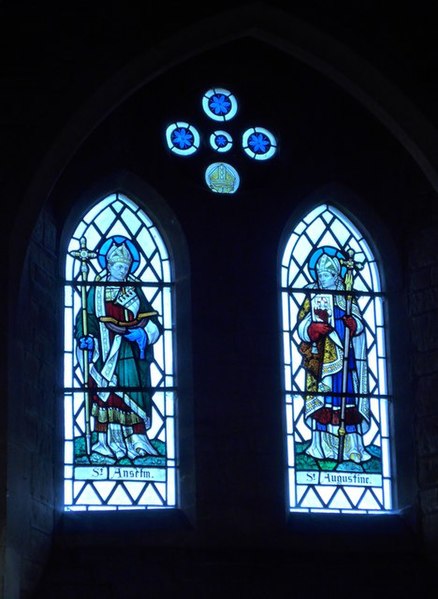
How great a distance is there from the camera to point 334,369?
1116cm

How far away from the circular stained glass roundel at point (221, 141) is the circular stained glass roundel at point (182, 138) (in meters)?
0.10

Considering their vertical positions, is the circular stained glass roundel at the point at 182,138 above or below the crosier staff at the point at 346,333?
above

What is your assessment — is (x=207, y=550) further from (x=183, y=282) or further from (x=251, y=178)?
(x=251, y=178)

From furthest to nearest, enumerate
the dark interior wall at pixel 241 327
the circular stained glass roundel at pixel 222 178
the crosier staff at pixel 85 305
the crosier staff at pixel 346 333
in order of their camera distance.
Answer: the circular stained glass roundel at pixel 222 178, the crosier staff at pixel 346 333, the crosier staff at pixel 85 305, the dark interior wall at pixel 241 327

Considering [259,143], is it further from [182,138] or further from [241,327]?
[241,327]

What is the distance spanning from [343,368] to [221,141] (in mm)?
1660

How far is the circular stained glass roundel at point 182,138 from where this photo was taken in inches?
444

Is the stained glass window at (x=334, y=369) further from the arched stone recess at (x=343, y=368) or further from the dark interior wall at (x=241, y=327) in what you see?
the dark interior wall at (x=241, y=327)

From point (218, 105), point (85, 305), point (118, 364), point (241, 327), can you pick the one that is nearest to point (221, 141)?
point (218, 105)

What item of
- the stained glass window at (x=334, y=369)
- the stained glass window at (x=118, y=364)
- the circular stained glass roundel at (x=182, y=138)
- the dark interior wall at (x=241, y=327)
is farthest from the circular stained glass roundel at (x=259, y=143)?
the stained glass window at (x=118, y=364)

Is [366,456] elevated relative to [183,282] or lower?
lower

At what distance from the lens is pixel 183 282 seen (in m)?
11.0

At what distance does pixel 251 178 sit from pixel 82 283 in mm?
1292

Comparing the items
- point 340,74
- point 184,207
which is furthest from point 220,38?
point 184,207
